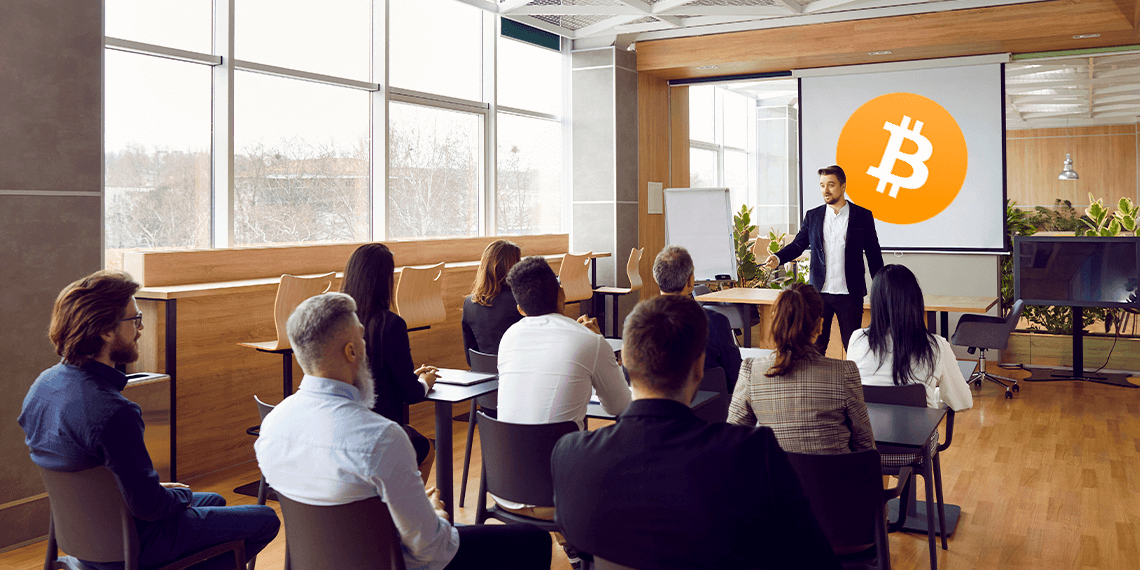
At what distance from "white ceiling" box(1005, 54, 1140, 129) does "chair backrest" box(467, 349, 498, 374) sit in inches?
270

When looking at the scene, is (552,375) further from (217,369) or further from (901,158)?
(901,158)

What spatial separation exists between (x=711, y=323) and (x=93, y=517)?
2.35 metres

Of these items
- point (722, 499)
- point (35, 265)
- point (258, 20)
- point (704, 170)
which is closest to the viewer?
point (722, 499)

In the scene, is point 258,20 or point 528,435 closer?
point 528,435

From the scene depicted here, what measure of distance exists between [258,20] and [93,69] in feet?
8.02

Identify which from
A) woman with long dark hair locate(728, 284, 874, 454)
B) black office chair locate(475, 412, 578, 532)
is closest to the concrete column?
black office chair locate(475, 412, 578, 532)

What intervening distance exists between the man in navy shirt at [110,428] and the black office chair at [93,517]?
3 cm

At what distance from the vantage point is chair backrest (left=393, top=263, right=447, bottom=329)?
5812mm

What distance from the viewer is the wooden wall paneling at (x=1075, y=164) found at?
1655 cm

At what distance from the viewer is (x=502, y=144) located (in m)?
8.74

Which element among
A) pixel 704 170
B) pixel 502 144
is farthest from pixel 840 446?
pixel 704 170

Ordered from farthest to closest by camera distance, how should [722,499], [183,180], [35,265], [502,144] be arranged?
1. [502,144]
2. [183,180]
3. [35,265]
4. [722,499]

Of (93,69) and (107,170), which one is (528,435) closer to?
(93,69)

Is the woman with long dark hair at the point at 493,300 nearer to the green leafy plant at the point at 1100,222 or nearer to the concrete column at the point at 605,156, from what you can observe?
the concrete column at the point at 605,156
